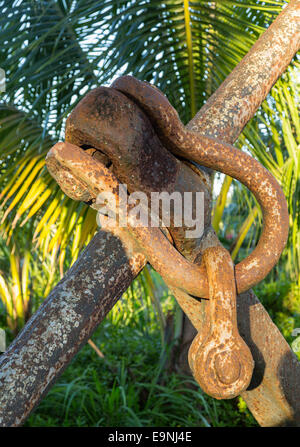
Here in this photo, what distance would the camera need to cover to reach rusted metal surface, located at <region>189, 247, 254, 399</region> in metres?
0.47

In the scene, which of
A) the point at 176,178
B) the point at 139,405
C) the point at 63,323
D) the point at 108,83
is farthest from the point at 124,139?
the point at 139,405

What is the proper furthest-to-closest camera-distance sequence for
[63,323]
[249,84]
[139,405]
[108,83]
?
[139,405], [108,83], [249,84], [63,323]

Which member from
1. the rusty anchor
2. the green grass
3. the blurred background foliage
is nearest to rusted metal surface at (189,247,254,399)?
the rusty anchor

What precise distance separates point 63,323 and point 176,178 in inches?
8.2

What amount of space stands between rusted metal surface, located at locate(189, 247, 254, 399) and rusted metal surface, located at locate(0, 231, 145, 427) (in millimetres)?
92

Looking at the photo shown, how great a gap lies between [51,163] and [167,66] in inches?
40.9

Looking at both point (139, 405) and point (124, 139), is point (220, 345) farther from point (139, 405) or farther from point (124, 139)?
point (139, 405)

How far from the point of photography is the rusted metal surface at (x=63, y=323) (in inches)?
15.7

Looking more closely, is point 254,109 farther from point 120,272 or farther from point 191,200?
point 120,272

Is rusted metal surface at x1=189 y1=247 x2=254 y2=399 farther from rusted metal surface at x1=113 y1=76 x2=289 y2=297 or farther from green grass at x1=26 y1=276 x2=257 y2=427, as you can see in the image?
green grass at x1=26 y1=276 x2=257 y2=427

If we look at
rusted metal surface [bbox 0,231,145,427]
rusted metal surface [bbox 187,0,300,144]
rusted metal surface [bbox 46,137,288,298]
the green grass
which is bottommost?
the green grass

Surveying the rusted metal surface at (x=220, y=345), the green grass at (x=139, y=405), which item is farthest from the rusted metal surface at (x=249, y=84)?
the green grass at (x=139, y=405)

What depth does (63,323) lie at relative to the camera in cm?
44
